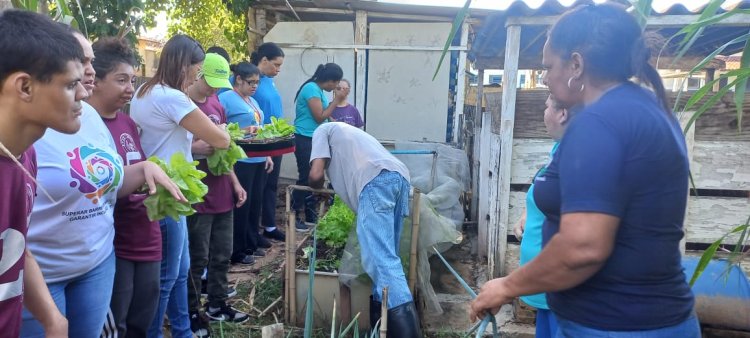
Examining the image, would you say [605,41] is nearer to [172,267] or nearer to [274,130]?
[172,267]

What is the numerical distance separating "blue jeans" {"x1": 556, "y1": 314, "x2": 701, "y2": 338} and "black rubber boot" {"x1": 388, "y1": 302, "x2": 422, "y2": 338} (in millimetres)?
1789

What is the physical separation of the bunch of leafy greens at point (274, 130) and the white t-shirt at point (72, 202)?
2235mm

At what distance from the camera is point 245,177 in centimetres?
486

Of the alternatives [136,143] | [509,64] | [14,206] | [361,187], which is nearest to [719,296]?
[509,64]

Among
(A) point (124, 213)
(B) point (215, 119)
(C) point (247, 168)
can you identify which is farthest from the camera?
(C) point (247, 168)

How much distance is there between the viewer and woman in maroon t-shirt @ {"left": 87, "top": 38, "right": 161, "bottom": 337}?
2.40m

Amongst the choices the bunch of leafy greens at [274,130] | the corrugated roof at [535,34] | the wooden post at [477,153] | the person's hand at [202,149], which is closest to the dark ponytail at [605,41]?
the corrugated roof at [535,34]

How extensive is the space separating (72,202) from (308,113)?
13.4 ft

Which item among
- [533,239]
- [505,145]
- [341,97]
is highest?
[341,97]

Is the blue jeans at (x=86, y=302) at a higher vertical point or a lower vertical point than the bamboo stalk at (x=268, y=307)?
higher

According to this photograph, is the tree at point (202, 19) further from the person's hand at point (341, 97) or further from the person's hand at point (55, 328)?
the person's hand at point (55, 328)

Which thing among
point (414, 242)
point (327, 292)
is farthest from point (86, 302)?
point (414, 242)

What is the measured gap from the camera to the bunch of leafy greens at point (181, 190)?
2.33 metres

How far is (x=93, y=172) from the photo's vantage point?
204 centimetres
